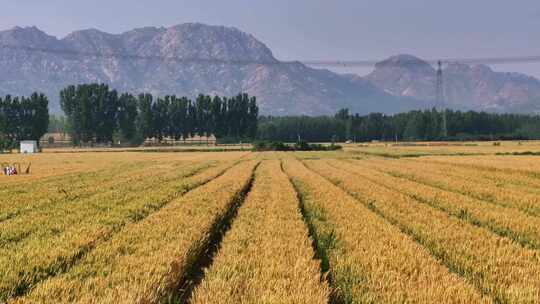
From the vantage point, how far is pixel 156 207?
Answer: 56.0 ft

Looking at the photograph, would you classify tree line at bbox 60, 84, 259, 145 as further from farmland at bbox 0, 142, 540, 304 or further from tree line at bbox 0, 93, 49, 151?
farmland at bbox 0, 142, 540, 304

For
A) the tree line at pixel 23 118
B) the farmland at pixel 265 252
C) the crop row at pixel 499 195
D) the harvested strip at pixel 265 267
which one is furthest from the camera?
the tree line at pixel 23 118

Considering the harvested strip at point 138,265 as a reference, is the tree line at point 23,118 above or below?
above

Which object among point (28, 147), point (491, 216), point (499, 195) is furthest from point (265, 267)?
point (28, 147)

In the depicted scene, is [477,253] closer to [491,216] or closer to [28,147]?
[491,216]

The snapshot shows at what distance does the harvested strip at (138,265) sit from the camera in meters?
6.95

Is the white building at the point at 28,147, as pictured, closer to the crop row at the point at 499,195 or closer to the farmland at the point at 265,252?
the farmland at the point at 265,252

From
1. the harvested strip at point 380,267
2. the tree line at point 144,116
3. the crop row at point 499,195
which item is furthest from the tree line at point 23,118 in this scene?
the harvested strip at point 380,267

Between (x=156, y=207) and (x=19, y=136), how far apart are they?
14961 cm

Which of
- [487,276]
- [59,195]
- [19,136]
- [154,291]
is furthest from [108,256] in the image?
[19,136]

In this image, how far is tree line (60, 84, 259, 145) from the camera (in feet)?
530

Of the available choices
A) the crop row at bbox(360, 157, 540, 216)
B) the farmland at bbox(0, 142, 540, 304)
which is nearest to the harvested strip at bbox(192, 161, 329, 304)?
the farmland at bbox(0, 142, 540, 304)

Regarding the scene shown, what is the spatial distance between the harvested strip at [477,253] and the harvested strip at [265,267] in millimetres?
2623

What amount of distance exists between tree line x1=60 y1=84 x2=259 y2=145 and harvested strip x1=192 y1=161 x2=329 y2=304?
519 ft
